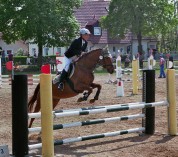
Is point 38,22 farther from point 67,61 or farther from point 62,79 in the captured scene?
point 62,79

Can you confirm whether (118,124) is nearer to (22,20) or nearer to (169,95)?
(169,95)

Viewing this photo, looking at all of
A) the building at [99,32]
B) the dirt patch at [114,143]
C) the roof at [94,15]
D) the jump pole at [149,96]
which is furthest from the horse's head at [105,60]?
the roof at [94,15]

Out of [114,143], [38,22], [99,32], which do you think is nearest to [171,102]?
[114,143]

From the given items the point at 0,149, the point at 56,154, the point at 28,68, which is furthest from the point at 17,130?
the point at 28,68

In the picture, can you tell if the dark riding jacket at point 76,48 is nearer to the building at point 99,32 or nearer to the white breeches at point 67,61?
the white breeches at point 67,61

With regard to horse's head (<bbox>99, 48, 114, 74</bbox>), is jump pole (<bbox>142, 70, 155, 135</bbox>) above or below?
below

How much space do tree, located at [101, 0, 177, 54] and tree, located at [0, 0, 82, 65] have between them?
8731 mm

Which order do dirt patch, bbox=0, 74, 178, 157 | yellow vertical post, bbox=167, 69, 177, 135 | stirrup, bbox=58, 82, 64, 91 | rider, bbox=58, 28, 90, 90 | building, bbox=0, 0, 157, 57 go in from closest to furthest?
dirt patch, bbox=0, 74, 178, 157 < yellow vertical post, bbox=167, 69, 177, 135 < rider, bbox=58, 28, 90, 90 < stirrup, bbox=58, 82, 64, 91 < building, bbox=0, 0, 157, 57

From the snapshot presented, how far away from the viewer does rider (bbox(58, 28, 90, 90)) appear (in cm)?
1016

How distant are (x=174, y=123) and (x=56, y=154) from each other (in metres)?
2.77

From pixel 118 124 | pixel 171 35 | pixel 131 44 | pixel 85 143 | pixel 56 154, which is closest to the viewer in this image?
pixel 56 154

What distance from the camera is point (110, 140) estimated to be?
28.9 ft

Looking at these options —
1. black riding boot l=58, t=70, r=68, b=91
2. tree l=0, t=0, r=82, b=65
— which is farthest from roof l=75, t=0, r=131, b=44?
black riding boot l=58, t=70, r=68, b=91

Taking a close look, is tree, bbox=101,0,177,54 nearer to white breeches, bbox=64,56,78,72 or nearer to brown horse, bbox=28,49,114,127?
brown horse, bbox=28,49,114,127
